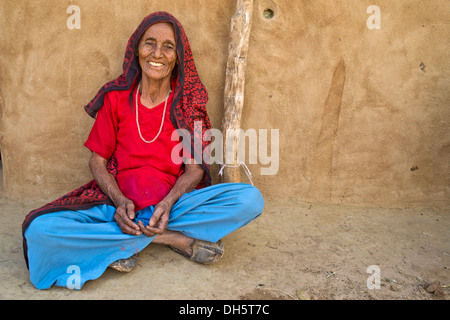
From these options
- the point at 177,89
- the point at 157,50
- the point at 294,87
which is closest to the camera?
the point at 157,50

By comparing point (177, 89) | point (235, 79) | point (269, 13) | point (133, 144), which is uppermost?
point (269, 13)

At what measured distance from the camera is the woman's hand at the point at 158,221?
7.72 feet

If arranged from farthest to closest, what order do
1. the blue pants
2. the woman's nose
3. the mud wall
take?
the mud wall → the woman's nose → the blue pants

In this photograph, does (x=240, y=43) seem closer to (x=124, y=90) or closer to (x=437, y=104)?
(x=124, y=90)

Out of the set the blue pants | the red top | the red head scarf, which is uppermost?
the red head scarf

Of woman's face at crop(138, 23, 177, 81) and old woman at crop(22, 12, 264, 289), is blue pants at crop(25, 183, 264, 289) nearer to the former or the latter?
old woman at crop(22, 12, 264, 289)

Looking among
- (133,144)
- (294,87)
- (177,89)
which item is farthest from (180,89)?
(294,87)

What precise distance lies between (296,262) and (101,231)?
1183mm

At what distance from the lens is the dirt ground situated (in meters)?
2.23

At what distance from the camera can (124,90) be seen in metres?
2.68

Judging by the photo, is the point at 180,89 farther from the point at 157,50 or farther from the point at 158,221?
the point at 158,221

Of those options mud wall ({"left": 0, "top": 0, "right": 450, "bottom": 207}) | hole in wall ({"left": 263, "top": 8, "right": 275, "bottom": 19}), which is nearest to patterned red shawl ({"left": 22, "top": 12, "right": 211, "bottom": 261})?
mud wall ({"left": 0, "top": 0, "right": 450, "bottom": 207})

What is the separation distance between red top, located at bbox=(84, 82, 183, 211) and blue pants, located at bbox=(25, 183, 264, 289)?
19cm

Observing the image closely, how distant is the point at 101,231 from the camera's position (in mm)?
2299
